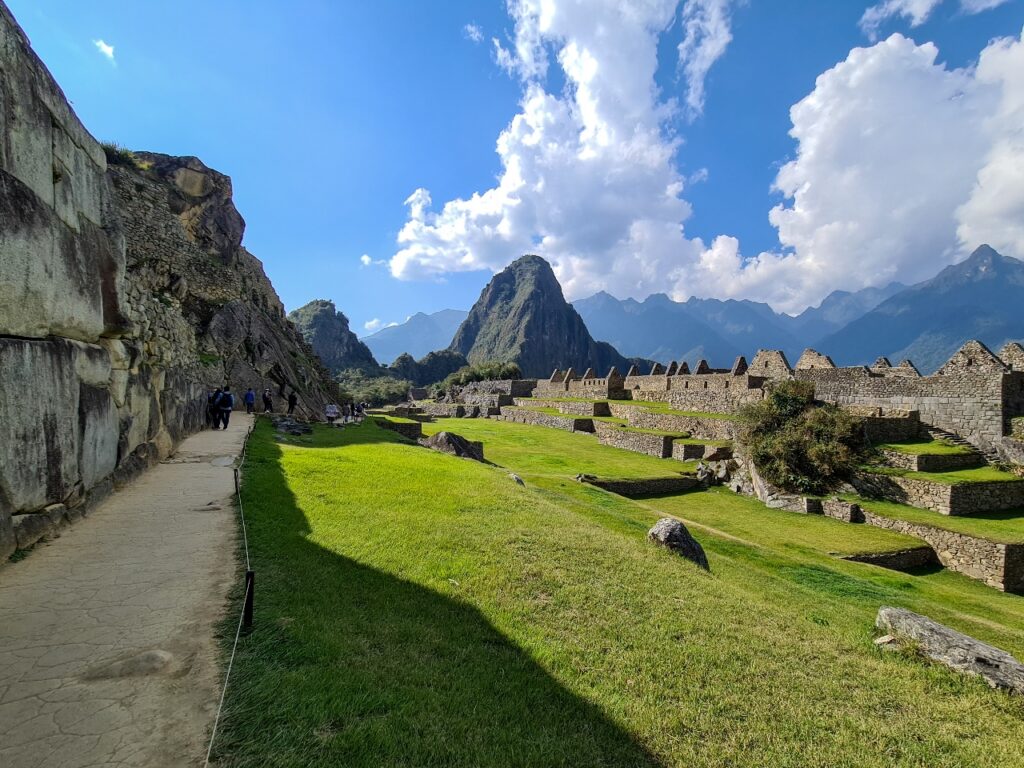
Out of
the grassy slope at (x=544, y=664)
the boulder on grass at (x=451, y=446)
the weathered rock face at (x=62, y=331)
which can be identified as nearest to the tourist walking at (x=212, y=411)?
the weathered rock face at (x=62, y=331)

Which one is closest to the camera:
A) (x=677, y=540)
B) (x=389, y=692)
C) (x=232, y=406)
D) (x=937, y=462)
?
(x=389, y=692)

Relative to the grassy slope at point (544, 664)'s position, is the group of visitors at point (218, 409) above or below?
above

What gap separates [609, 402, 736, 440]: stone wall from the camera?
23234mm

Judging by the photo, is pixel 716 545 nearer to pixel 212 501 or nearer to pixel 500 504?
pixel 500 504

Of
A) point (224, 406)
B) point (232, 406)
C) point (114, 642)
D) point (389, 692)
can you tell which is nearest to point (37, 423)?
point (114, 642)

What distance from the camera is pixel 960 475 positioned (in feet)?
48.4

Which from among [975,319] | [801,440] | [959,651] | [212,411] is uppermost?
[975,319]

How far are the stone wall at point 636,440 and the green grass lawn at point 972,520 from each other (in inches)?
367

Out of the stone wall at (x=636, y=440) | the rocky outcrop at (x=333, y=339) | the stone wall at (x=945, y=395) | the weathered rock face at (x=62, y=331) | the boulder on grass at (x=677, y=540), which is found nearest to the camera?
the weathered rock face at (x=62, y=331)

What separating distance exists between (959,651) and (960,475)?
14258 mm

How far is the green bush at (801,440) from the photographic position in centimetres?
1681

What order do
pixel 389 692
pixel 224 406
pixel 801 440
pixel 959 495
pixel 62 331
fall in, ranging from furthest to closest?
pixel 801 440 < pixel 224 406 < pixel 959 495 < pixel 62 331 < pixel 389 692

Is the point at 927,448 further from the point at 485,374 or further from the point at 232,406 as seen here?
the point at 485,374

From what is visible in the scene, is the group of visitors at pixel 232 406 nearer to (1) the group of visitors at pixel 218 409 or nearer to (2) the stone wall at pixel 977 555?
(1) the group of visitors at pixel 218 409
